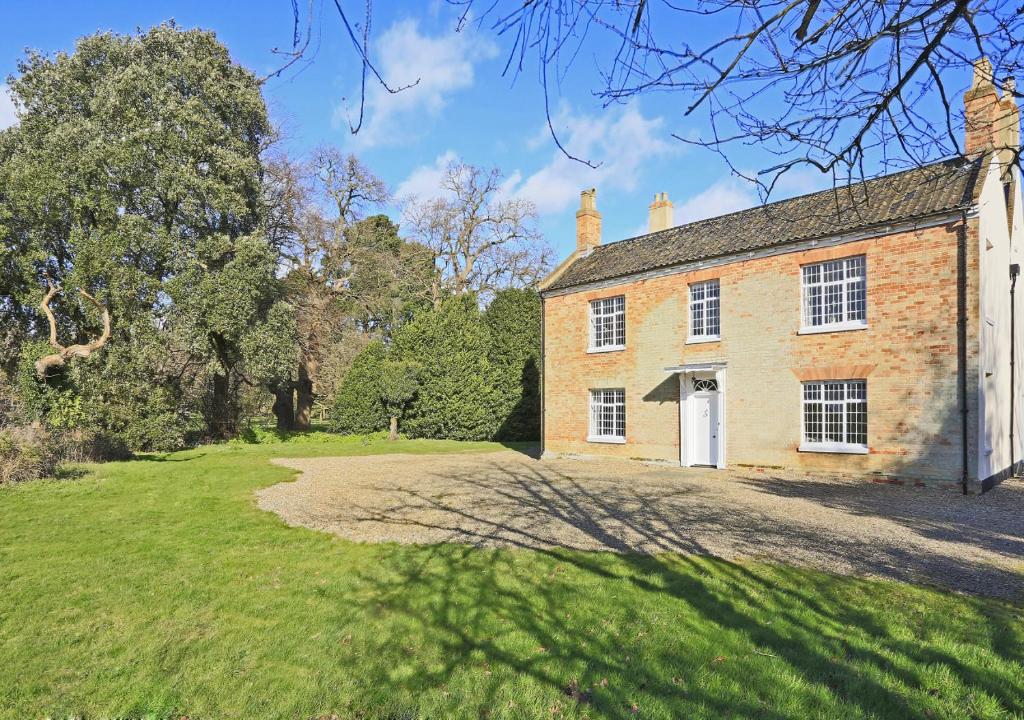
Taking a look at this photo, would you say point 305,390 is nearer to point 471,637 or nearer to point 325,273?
point 325,273

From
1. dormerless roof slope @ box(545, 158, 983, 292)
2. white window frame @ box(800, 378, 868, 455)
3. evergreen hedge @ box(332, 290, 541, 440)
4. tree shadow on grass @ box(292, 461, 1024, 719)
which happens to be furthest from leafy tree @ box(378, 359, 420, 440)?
tree shadow on grass @ box(292, 461, 1024, 719)

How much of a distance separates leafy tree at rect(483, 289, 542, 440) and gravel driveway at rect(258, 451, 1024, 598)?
13.4 metres

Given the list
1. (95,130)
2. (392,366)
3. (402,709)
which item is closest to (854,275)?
(402,709)

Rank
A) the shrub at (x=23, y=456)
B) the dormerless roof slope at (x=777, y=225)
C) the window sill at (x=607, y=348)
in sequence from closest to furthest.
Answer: the shrub at (x=23, y=456) < the dormerless roof slope at (x=777, y=225) < the window sill at (x=607, y=348)

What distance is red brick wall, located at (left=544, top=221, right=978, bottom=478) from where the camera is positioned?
43.5ft

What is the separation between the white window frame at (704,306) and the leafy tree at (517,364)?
40.0 feet

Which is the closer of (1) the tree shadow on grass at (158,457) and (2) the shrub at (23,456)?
(2) the shrub at (23,456)

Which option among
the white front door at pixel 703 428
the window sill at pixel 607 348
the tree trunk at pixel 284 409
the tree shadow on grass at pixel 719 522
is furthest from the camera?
the tree trunk at pixel 284 409

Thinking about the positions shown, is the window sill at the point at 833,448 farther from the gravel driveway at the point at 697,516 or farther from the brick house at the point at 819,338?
the gravel driveway at the point at 697,516

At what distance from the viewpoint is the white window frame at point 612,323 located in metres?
19.9

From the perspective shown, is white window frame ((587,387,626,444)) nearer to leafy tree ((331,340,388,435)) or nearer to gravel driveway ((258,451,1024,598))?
gravel driveway ((258,451,1024,598))

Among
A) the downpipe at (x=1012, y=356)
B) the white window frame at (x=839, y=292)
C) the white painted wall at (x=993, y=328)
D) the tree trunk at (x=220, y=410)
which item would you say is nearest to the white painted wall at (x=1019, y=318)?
the downpipe at (x=1012, y=356)

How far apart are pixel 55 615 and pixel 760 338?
1591cm

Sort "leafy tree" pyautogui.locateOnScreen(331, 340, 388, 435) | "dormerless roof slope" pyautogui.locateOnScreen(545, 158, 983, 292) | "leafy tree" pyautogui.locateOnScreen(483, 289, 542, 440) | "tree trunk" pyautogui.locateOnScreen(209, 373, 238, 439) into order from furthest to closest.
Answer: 1. "leafy tree" pyautogui.locateOnScreen(483, 289, 542, 440)
2. "leafy tree" pyautogui.locateOnScreen(331, 340, 388, 435)
3. "tree trunk" pyautogui.locateOnScreen(209, 373, 238, 439)
4. "dormerless roof slope" pyautogui.locateOnScreen(545, 158, 983, 292)
